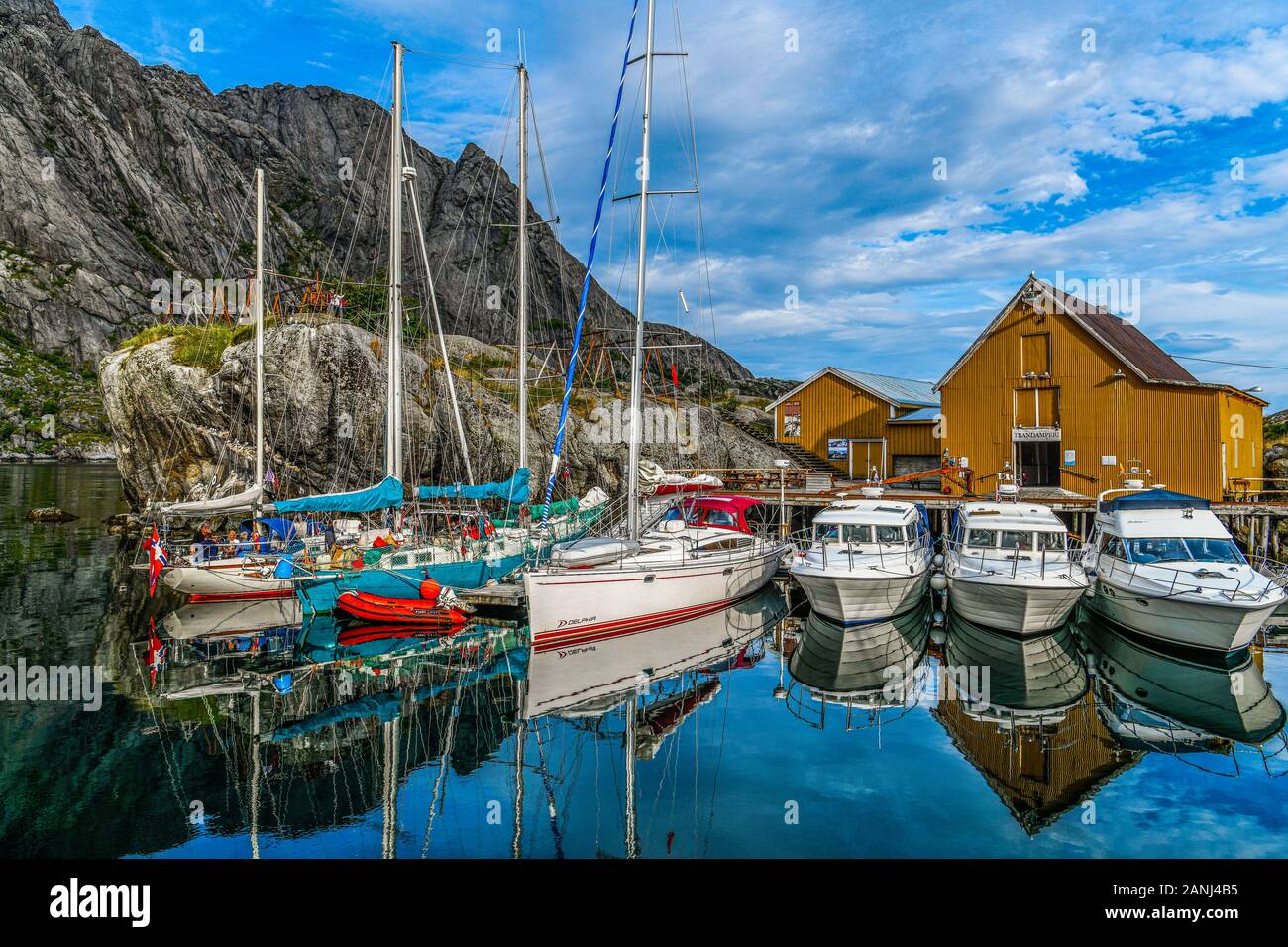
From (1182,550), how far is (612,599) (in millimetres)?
15804

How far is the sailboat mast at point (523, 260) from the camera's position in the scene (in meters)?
29.6

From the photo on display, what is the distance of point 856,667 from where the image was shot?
61.7ft

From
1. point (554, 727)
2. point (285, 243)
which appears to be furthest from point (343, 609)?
point (285, 243)

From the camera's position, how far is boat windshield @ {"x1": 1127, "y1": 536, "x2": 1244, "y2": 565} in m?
20.1

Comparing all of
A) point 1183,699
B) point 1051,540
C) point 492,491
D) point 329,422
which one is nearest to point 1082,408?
point 1051,540

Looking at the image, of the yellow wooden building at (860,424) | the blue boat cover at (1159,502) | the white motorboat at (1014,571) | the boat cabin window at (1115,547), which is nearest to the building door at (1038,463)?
the yellow wooden building at (860,424)

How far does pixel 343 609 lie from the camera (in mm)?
23641

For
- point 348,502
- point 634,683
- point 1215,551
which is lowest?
point 634,683

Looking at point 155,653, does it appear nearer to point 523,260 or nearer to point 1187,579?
point 523,260

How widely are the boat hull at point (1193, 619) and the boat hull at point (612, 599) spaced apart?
1125cm

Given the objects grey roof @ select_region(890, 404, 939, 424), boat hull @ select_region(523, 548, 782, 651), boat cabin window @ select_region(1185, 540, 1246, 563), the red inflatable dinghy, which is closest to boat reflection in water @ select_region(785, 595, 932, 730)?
boat hull @ select_region(523, 548, 782, 651)
